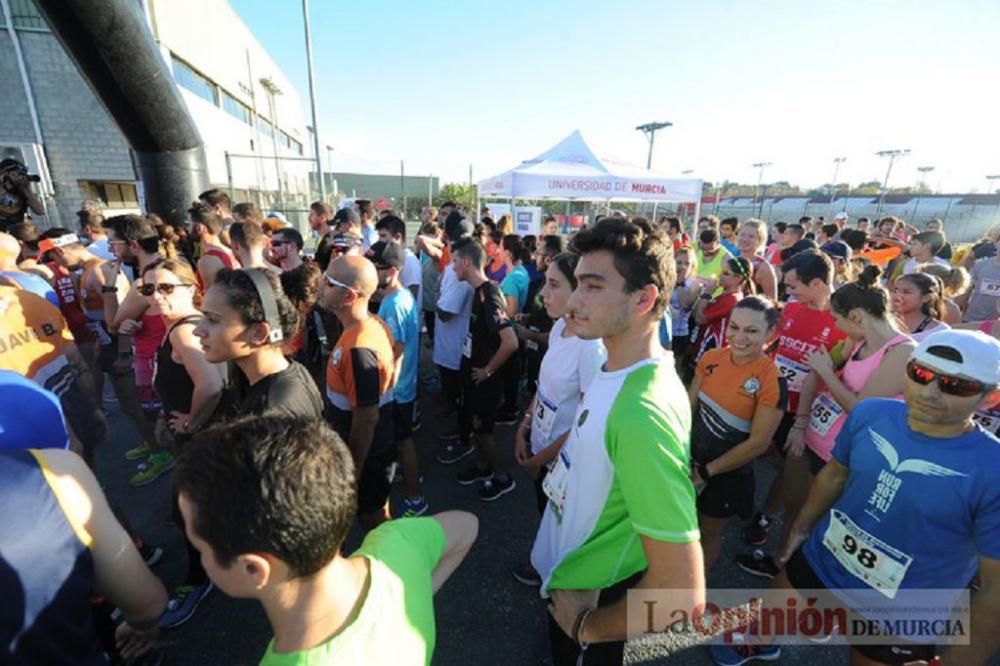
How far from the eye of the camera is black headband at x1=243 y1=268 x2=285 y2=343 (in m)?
2.02

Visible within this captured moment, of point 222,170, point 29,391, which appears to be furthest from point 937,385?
point 222,170

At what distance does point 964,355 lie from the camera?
153 cm

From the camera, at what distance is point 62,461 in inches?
45.5

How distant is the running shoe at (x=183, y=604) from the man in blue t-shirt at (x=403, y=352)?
51.9 inches

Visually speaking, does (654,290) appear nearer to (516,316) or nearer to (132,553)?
(132,553)

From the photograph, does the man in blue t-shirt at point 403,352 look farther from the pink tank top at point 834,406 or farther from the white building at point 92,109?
the white building at point 92,109

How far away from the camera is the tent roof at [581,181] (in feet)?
28.8

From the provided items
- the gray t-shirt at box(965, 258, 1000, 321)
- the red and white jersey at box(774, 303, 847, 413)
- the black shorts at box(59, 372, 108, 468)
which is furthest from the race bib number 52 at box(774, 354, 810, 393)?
the black shorts at box(59, 372, 108, 468)

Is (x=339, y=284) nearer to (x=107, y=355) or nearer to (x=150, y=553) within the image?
(x=150, y=553)

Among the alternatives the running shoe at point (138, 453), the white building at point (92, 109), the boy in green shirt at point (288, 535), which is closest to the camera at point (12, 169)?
the white building at point (92, 109)

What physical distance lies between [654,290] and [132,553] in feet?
6.04

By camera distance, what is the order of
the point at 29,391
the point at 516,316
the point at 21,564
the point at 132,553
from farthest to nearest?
1. the point at 516,316
2. the point at 29,391
3. the point at 132,553
4. the point at 21,564

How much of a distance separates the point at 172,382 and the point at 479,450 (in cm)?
225

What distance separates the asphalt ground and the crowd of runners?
4.1 inches
